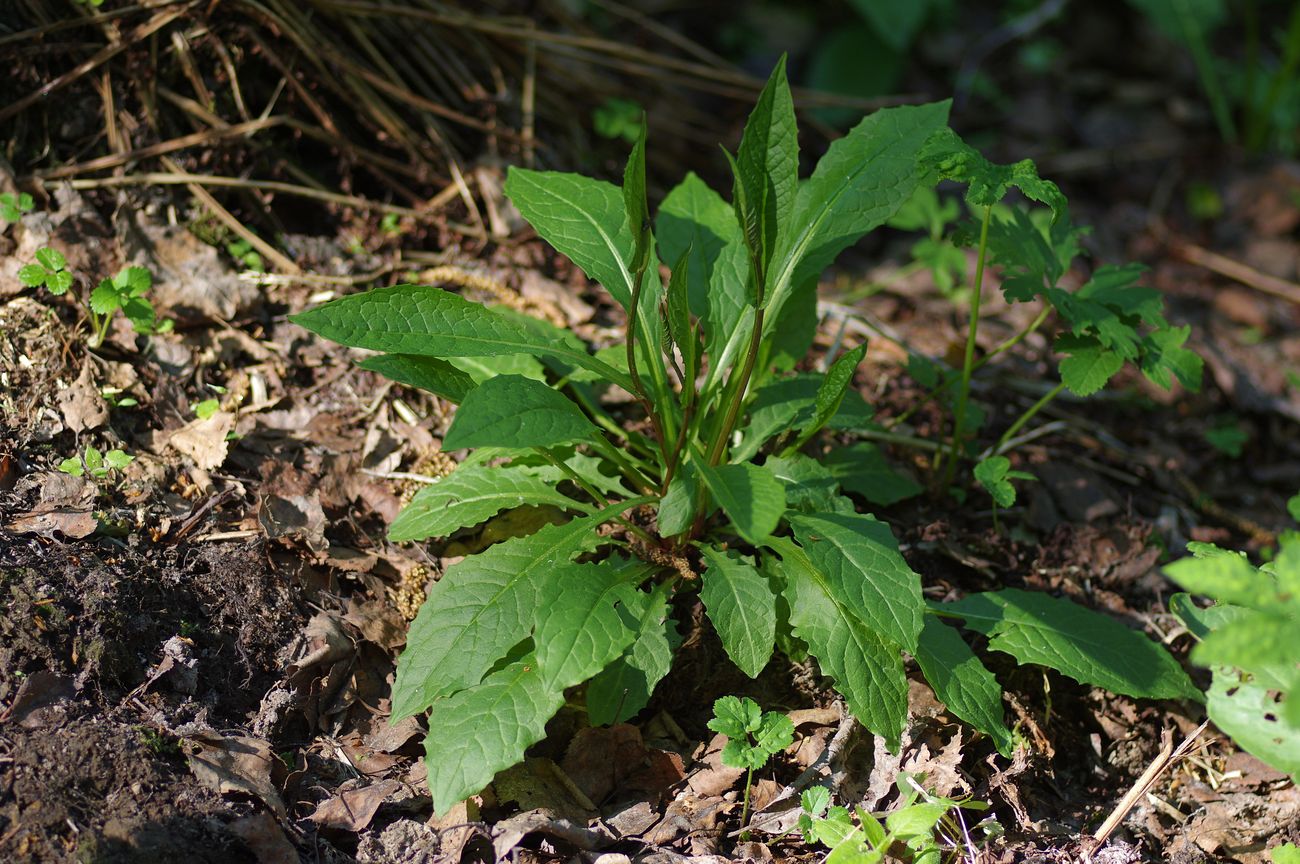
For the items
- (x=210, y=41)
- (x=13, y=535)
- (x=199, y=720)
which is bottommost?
(x=199, y=720)

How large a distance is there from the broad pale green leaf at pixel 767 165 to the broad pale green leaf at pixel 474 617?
81 centimetres

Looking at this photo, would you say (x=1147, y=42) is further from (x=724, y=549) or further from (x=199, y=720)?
(x=199, y=720)

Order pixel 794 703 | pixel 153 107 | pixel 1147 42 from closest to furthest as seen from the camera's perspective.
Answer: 1. pixel 794 703
2. pixel 153 107
3. pixel 1147 42

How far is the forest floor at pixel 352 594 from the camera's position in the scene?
2178mm

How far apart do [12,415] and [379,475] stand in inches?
37.9

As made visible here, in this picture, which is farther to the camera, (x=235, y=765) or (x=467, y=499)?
(x=467, y=499)

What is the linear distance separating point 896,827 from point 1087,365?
53.7 inches

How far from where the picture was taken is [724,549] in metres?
2.70

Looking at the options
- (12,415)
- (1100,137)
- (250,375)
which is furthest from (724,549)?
(1100,137)

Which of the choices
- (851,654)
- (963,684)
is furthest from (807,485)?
(963,684)

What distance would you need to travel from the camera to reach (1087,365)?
9.09 ft

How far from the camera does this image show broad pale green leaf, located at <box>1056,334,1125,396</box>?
8.93 feet

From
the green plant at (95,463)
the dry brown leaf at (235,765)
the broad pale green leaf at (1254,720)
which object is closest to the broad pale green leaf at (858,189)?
the broad pale green leaf at (1254,720)

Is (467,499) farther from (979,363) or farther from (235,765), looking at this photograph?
(979,363)
